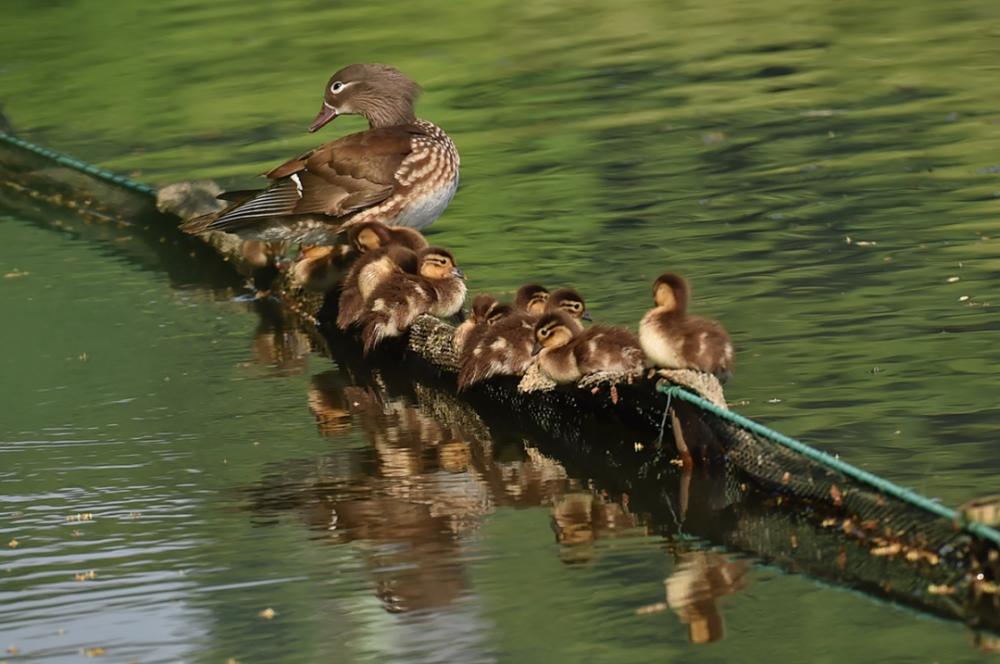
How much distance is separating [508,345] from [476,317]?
49cm

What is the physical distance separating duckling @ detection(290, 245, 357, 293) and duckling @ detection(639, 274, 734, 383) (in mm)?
2829

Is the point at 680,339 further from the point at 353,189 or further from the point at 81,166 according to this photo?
the point at 81,166

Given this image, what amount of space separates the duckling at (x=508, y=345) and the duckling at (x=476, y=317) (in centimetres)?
14

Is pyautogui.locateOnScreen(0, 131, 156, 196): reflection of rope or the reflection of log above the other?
pyautogui.locateOnScreen(0, 131, 156, 196): reflection of rope

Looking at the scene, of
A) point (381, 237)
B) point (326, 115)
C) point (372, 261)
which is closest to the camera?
point (372, 261)

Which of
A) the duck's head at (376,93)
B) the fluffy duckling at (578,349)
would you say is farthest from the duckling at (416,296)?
the duck's head at (376,93)

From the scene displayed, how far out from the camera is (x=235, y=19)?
60.2 ft

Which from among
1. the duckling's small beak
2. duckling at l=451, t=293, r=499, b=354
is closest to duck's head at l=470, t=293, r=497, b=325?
duckling at l=451, t=293, r=499, b=354

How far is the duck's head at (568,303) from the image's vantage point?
6.14 meters

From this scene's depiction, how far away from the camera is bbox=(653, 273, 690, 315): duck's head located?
5406 millimetres

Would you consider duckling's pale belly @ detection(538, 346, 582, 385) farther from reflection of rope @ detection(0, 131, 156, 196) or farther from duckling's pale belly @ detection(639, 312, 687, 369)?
reflection of rope @ detection(0, 131, 156, 196)

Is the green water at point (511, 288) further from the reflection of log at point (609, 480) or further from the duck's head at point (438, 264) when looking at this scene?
the duck's head at point (438, 264)

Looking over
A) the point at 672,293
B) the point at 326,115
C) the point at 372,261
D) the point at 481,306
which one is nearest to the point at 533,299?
the point at 481,306

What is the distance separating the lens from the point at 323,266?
26.3 ft
